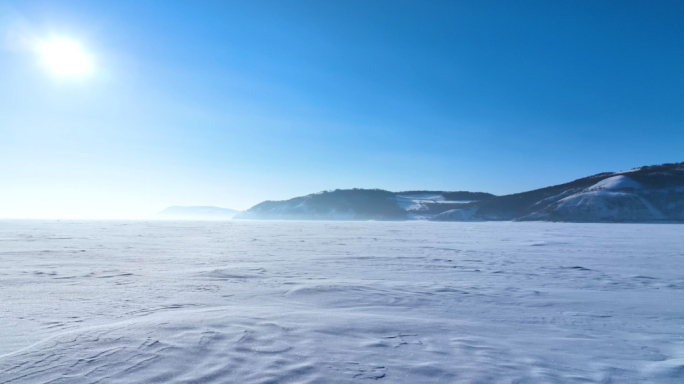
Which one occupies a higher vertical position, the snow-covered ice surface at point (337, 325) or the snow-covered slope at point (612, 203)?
the snow-covered slope at point (612, 203)

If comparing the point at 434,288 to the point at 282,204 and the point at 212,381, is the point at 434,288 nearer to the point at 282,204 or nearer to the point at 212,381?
the point at 212,381

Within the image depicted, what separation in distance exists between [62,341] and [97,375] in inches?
41.6

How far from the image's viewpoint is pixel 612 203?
59.9 meters

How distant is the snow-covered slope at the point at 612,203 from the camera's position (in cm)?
5719

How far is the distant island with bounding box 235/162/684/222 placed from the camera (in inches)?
2296

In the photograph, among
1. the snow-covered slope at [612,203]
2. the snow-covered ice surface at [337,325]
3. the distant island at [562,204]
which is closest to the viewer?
the snow-covered ice surface at [337,325]

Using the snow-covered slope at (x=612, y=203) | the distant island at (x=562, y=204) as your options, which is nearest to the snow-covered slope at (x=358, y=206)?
the distant island at (x=562, y=204)

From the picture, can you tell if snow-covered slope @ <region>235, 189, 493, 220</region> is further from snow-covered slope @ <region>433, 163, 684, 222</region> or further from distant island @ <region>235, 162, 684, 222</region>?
snow-covered slope @ <region>433, 163, 684, 222</region>

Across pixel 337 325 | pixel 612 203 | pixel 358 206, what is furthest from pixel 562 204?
pixel 337 325

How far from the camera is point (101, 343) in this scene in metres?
3.61

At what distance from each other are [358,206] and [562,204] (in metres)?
62.5

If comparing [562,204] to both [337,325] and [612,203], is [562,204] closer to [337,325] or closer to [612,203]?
[612,203]

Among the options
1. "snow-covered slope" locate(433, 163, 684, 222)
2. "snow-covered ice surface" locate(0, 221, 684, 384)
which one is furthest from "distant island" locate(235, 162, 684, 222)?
"snow-covered ice surface" locate(0, 221, 684, 384)

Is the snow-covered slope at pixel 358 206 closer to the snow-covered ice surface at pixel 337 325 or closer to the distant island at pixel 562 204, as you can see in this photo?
the distant island at pixel 562 204
